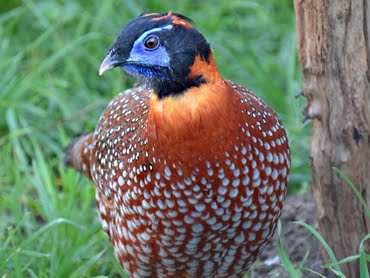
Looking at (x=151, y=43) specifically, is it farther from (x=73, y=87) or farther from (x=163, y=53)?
(x=73, y=87)

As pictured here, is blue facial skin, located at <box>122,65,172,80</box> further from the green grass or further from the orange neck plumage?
the green grass

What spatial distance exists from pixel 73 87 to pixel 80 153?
1.47 meters

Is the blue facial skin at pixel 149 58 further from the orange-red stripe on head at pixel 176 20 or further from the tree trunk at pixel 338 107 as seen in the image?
the tree trunk at pixel 338 107

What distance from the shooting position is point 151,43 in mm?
3104

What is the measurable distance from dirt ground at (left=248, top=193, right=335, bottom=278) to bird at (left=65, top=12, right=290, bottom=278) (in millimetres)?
523

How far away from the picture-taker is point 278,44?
6137 mm

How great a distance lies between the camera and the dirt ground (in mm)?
4113

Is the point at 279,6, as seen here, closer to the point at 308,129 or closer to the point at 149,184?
the point at 308,129

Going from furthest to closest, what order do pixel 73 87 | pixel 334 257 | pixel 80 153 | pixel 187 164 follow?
pixel 73 87, pixel 80 153, pixel 334 257, pixel 187 164

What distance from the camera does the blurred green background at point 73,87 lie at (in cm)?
448

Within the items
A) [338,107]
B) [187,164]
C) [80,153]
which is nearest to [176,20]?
[187,164]

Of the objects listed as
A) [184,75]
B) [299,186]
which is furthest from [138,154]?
[299,186]

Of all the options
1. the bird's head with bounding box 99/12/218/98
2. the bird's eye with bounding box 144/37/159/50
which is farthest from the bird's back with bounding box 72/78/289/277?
the bird's eye with bounding box 144/37/159/50

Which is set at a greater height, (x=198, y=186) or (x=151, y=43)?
(x=151, y=43)
